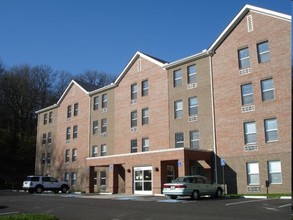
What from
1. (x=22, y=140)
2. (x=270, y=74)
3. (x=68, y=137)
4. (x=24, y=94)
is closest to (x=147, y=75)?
(x=270, y=74)

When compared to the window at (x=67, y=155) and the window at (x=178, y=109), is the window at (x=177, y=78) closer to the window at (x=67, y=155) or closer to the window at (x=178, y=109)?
the window at (x=178, y=109)

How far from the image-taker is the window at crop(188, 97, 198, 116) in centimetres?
3291

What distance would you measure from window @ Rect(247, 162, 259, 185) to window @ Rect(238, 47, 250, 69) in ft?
25.0

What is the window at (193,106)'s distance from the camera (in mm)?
32906

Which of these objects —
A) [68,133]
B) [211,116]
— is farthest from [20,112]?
[211,116]

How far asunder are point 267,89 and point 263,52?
2.89 m

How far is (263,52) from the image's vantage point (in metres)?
28.8

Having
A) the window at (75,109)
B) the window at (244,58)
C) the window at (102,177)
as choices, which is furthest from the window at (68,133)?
the window at (244,58)

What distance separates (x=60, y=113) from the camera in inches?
2032

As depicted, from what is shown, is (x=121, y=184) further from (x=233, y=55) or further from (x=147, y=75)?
(x=233, y=55)

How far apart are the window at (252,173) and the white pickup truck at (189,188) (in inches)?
141

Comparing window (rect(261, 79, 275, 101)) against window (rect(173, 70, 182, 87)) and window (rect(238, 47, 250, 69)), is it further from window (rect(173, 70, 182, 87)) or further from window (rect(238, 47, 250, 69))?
window (rect(173, 70, 182, 87))

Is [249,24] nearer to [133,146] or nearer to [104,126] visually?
[133,146]

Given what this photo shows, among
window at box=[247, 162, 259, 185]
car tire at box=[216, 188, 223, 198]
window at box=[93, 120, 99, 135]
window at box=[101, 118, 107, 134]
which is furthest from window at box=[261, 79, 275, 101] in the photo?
window at box=[93, 120, 99, 135]
